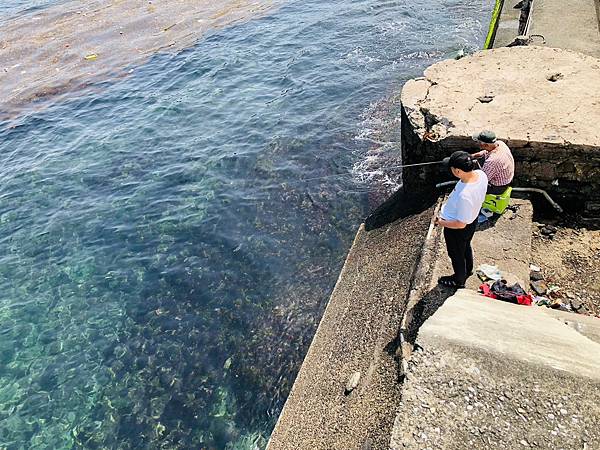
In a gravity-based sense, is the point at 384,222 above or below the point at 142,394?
above

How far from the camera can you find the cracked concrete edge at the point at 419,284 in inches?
215

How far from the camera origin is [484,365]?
13.7 feet

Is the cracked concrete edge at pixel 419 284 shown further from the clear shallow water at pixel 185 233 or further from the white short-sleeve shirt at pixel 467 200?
the clear shallow water at pixel 185 233

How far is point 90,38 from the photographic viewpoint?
24656 mm

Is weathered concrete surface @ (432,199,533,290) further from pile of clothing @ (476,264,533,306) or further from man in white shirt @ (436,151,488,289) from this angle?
man in white shirt @ (436,151,488,289)

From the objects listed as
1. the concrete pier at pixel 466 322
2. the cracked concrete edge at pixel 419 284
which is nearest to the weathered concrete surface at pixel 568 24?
the concrete pier at pixel 466 322

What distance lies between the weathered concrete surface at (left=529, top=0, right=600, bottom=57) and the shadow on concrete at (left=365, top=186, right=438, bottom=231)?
6.53m

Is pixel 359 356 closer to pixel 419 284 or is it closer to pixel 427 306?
pixel 427 306

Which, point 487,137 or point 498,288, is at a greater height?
point 487,137

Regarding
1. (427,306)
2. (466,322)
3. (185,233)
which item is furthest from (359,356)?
(185,233)

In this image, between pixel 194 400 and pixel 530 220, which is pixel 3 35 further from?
pixel 530 220

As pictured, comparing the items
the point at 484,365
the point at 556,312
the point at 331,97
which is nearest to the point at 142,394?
the point at 484,365

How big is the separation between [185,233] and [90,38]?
61.4 ft

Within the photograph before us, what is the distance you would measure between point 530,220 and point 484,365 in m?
3.83
